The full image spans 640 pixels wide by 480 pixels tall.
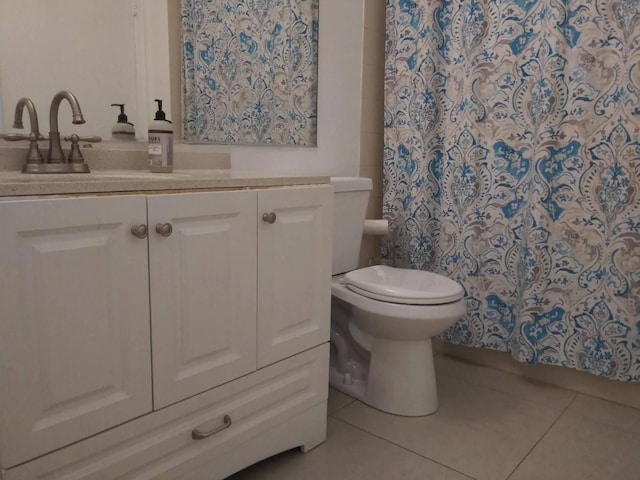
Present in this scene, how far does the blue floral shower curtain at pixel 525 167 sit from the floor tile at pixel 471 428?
0.67ft

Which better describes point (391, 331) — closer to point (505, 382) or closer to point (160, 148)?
point (505, 382)

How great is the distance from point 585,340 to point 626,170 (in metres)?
0.62

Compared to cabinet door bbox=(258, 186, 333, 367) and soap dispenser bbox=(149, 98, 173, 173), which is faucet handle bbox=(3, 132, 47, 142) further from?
cabinet door bbox=(258, 186, 333, 367)

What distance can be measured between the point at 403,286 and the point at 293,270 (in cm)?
57

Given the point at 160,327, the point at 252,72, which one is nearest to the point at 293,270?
the point at 160,327

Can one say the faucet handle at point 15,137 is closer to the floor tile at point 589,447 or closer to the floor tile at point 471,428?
the floor tile at point 471,428

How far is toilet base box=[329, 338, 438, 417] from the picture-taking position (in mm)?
1791

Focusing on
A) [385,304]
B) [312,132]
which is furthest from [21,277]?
[312,132]

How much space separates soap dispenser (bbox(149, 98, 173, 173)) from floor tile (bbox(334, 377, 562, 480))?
3.47ft

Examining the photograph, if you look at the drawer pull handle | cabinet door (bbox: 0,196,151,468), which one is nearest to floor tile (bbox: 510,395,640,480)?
the drawer pull handle

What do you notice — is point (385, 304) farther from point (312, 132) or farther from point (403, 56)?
point (403, 56)

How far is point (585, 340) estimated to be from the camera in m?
1.85

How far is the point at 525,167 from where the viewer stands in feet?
6.28

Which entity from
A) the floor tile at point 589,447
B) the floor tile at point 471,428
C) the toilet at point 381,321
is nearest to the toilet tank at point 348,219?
the toilet at point 381,321
